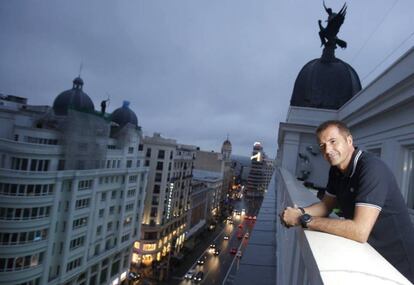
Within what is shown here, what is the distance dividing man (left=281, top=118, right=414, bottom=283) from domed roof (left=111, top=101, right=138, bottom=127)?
3707 cm

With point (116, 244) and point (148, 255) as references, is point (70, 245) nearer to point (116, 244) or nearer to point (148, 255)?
point (116, 244)

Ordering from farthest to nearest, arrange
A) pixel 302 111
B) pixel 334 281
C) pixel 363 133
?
1. pixel 302 111
2. pixel 363 133
3. pixel 334 281

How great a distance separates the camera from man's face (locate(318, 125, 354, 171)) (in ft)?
8.75

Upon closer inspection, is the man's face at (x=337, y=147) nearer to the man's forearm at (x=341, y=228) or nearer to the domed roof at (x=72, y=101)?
the man's forearm at (x=341, y=228)

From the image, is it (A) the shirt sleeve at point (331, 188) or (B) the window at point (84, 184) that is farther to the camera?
(B) the window at point (84, 184)

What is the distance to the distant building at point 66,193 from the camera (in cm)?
2128

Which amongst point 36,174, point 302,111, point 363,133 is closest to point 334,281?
point 363,133

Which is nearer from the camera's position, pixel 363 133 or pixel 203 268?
pixel 363 133

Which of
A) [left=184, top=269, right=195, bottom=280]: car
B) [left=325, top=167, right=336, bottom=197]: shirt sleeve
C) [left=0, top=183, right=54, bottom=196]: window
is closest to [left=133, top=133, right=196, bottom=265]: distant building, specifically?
[left=184, top=269, right=195, bottom=280]: car

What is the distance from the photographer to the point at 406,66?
20.4 ft

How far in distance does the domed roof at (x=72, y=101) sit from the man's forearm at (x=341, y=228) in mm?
31212

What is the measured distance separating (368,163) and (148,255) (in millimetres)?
44523

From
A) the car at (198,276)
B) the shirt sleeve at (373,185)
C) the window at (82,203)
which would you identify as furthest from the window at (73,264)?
the shirt sleeve at (373,185)

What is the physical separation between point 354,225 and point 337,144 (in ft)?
2.49
